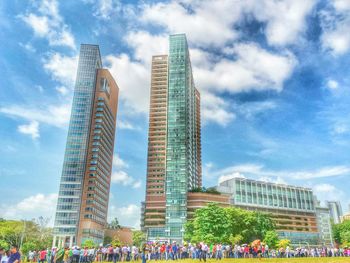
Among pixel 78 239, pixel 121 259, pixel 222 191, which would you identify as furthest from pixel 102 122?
pixel 121 259

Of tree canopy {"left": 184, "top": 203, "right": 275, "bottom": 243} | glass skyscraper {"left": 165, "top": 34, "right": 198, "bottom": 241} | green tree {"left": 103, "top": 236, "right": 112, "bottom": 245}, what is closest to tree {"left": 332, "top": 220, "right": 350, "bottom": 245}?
tree canopy {"left": 184, "top": 203, "right": 275, "bottom": 243}

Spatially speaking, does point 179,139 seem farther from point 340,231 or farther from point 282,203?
point 340,231

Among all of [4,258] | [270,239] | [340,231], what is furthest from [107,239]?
[4,258]

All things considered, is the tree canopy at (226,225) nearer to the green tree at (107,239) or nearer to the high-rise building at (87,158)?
the high-rise building at (87,158)

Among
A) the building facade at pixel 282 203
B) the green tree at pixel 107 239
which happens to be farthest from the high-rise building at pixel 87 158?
the building facade at pixel 282 203

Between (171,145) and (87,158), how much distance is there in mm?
35230

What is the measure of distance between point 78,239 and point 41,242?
102 feet

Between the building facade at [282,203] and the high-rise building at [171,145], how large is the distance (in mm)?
18771

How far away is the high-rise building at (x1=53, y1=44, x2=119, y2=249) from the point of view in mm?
120562

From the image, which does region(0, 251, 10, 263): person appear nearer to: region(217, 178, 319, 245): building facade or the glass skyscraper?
the glass skyscraper

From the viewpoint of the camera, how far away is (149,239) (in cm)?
11912

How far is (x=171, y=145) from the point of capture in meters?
135

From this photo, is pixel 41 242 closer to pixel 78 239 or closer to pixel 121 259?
pixel 78 239

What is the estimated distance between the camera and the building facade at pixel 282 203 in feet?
429
